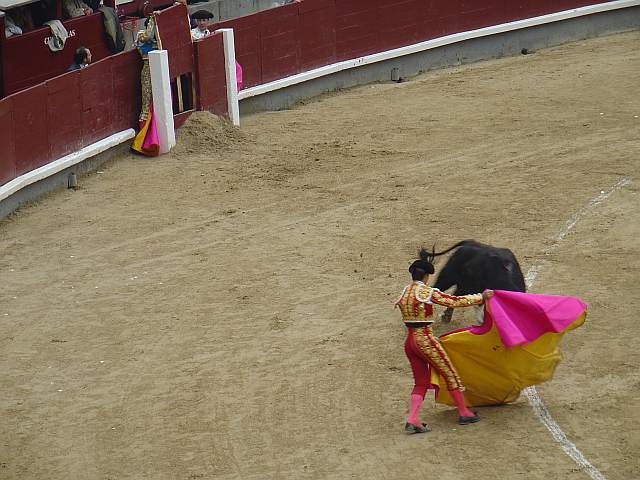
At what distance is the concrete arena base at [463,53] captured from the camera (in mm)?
16344

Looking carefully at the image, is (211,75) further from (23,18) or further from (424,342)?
(424,342)

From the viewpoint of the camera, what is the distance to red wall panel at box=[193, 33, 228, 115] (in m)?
14.5

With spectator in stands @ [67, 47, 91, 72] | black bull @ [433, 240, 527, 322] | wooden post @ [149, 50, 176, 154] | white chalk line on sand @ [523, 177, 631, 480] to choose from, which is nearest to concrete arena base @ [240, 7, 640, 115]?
wooden post @ [149, 50, 176, 154]

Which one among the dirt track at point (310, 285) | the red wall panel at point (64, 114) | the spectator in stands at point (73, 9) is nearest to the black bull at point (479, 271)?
the dirt track at point (310, 285)

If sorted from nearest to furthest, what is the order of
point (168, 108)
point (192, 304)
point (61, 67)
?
point (192, 304), point (168, 108), point (61, 67)

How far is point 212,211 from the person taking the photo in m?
12.1

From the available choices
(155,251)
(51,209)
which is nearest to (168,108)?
(51,209)

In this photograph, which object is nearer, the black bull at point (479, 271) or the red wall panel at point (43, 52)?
the black bull at point (479, 271)

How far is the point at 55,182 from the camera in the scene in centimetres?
1298

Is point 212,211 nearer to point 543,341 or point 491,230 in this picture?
point 491,230

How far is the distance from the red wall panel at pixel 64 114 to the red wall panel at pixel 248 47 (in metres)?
2.74

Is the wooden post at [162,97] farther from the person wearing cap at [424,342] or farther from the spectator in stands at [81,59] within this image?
the person wearing cap at [424,342]

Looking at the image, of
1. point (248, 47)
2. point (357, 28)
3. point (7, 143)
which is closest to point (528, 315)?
point (7, 143)

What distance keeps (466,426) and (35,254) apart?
16.7ft
